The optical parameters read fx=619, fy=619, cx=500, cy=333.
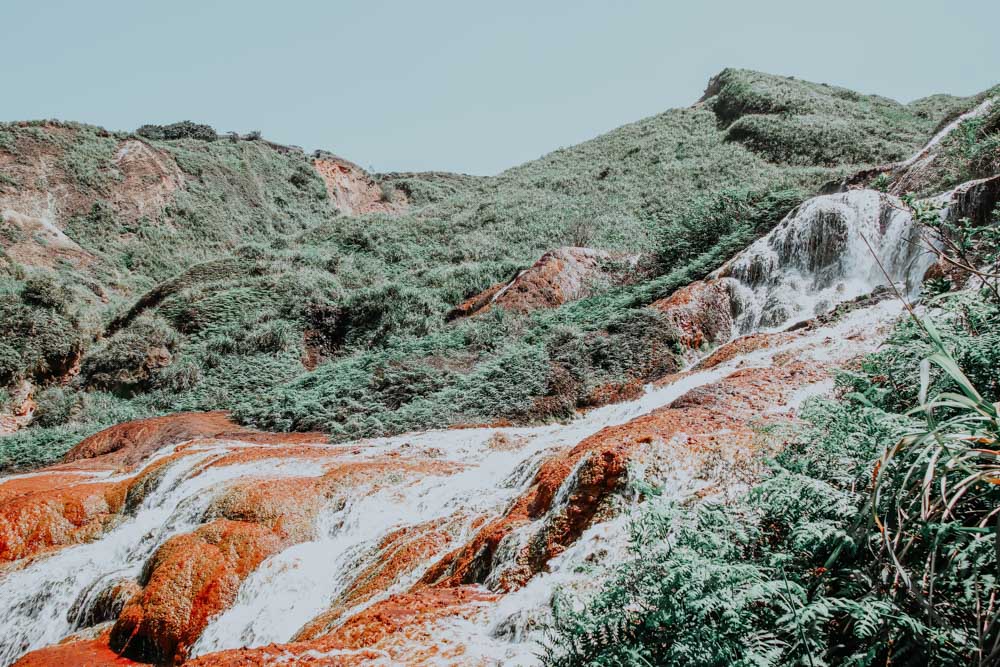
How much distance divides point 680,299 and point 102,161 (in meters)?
40.2

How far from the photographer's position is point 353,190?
185 ft

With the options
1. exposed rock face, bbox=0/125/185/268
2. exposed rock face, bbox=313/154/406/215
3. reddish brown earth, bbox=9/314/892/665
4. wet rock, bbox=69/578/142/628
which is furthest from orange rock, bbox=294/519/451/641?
exposed rock face, bbox=313/154/406/215

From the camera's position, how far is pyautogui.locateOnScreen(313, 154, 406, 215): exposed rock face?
54781 mm

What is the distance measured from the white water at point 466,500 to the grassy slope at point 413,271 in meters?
2.29

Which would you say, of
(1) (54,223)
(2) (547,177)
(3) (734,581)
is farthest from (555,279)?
(1) (54,223)

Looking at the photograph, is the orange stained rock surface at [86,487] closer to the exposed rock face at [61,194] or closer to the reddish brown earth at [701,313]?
the reddish brown earth at [701,313]

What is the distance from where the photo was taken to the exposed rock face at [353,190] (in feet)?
180

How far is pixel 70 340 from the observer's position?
22.2 meters

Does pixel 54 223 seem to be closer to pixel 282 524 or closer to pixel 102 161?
pixel 102 161

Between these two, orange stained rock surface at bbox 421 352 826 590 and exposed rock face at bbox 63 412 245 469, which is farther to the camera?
exposed rock face at bbox 63 412 245 469

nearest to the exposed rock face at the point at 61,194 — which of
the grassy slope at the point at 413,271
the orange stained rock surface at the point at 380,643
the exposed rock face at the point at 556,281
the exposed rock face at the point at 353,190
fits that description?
the grassy slope at the point at 413,271

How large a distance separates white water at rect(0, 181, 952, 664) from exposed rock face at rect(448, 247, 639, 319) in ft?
22.0

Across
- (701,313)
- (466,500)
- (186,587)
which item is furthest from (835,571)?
(701,313)

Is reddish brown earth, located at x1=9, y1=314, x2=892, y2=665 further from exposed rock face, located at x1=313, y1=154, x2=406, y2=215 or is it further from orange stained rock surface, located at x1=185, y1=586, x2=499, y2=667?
exposed rock face, located at x1=313, y1=154, x2=406, y2=215
